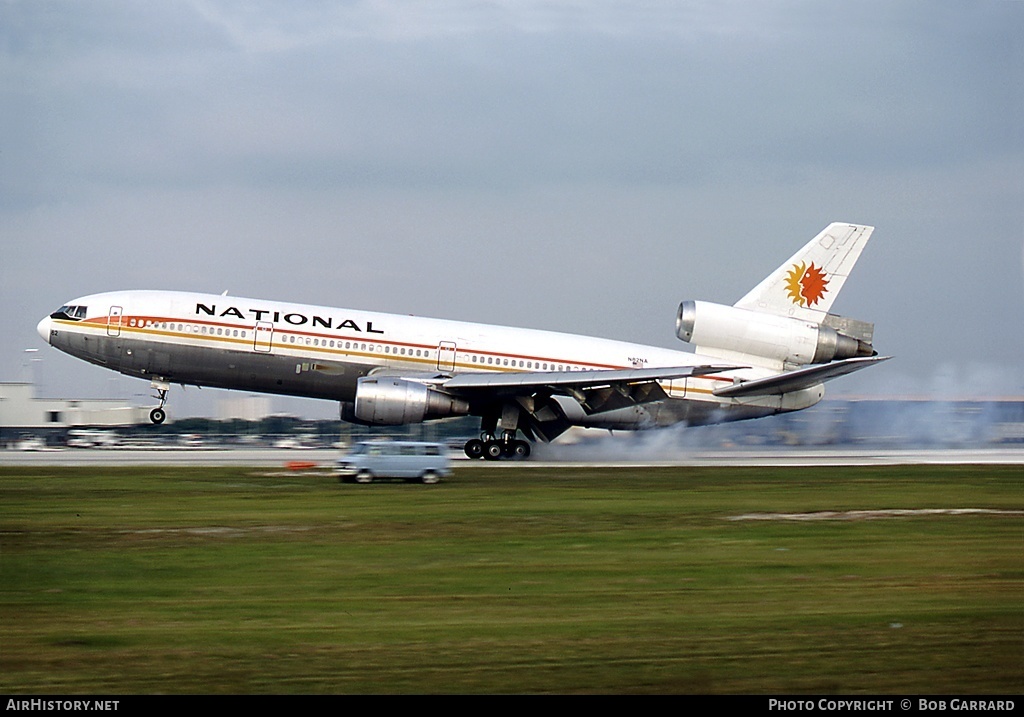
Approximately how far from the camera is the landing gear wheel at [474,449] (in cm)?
3875

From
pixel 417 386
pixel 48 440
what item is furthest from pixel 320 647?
pixel 48 440

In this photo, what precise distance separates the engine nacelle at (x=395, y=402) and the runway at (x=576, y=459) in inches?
77.7

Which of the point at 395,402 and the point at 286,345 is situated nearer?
the point at 395,402

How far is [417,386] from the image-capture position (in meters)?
36.0

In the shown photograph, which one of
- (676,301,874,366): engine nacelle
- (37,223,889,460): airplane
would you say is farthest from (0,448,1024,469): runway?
(676,301,874,366): engine nacelle

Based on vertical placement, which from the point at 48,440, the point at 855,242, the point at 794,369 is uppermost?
the point at 855,242

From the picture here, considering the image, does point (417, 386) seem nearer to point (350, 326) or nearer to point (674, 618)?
point (350, 326)

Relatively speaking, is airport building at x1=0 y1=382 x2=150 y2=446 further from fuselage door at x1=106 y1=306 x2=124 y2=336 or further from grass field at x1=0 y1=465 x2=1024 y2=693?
grass field at x1=0 y1=465 x2=1024 y2=693

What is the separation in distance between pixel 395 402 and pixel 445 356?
11.9 ft

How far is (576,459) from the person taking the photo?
40.3 metres

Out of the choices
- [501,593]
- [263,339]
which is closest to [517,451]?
[263,339]

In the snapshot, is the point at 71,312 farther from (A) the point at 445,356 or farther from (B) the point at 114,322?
(A) the point at 445,356
